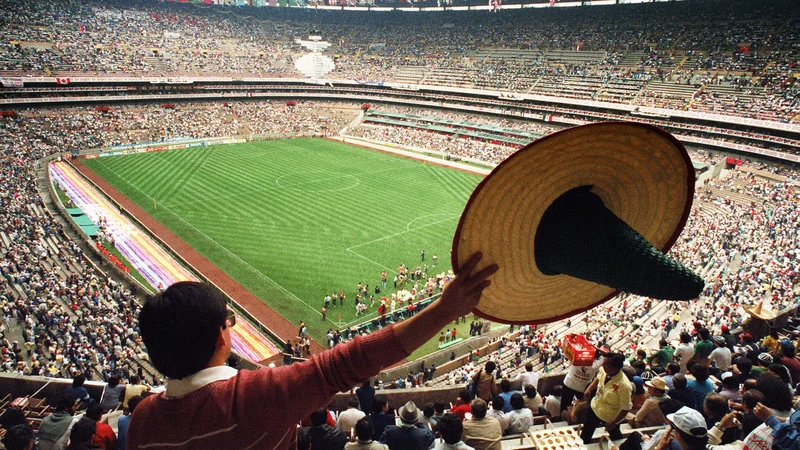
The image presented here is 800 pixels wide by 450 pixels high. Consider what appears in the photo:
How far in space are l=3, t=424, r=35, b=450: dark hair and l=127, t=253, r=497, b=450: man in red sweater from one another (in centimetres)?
321

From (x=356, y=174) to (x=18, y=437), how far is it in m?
37.8

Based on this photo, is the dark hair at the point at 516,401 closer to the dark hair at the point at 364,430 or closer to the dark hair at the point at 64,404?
the dark hair at the point at 364,430

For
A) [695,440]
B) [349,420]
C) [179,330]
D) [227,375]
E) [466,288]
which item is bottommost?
[349,420]

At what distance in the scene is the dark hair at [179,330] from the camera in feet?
5.59

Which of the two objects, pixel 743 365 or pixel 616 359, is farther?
pixel 743 365

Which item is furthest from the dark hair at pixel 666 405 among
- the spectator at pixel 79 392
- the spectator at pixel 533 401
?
the spectator at pixel 79 392

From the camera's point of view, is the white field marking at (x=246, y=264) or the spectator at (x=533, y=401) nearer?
the spectator at (x=533, y=401)

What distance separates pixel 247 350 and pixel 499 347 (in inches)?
356

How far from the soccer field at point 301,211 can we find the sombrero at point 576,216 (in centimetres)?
1721

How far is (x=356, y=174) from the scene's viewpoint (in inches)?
1624

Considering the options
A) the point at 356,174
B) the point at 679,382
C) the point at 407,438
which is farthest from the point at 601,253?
the point at 356,174

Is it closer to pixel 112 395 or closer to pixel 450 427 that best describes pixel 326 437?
pixel 450 427

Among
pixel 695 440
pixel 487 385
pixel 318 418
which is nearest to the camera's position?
A: pixel 695 440

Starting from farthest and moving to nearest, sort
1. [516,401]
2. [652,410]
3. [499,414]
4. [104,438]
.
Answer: [516,401] < [499,414] < [652,410] < [104,438]
